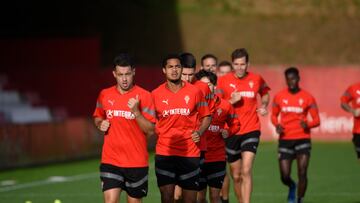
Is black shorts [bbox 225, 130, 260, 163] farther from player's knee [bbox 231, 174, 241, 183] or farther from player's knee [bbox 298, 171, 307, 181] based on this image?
player's knee [bbox 298, 171, 307, 181]

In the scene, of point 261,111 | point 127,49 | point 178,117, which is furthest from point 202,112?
point 127,49

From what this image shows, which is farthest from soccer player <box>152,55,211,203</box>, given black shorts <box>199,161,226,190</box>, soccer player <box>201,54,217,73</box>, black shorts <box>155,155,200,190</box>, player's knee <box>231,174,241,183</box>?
soccer player <box>201,54,217,73</box>

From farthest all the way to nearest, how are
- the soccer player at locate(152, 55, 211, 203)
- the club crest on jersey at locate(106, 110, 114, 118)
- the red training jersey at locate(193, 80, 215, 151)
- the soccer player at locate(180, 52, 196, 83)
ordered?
1. the soccer player at locate(180, 52, 196, 83)
2. the red training jersey at locate(193, 80, 215, 151)
3. the soccer player at locate(152, 55, 211, 203)
4. the club crest on jersey at locate(106, 110, 114, 118)

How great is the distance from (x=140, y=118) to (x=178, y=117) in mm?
→ 1038

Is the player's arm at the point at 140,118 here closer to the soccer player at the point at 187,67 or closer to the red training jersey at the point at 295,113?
the soccer player at the point at 187,67

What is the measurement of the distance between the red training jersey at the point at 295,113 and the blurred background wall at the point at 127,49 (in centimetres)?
1039

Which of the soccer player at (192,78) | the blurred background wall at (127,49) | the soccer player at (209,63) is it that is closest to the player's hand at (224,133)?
the soccer player at (192,78)

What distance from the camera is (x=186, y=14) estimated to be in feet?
164

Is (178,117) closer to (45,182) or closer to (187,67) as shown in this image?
(187,67)

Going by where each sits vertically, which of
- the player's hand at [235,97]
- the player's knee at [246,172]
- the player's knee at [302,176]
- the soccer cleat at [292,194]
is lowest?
the soccer cleat at [292,194]

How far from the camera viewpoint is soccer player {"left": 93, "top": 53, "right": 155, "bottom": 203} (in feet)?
42.7

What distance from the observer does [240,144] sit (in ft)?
57.1

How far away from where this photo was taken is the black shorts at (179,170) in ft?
45.0

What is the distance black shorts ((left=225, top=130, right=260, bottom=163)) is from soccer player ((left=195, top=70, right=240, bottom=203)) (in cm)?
164
